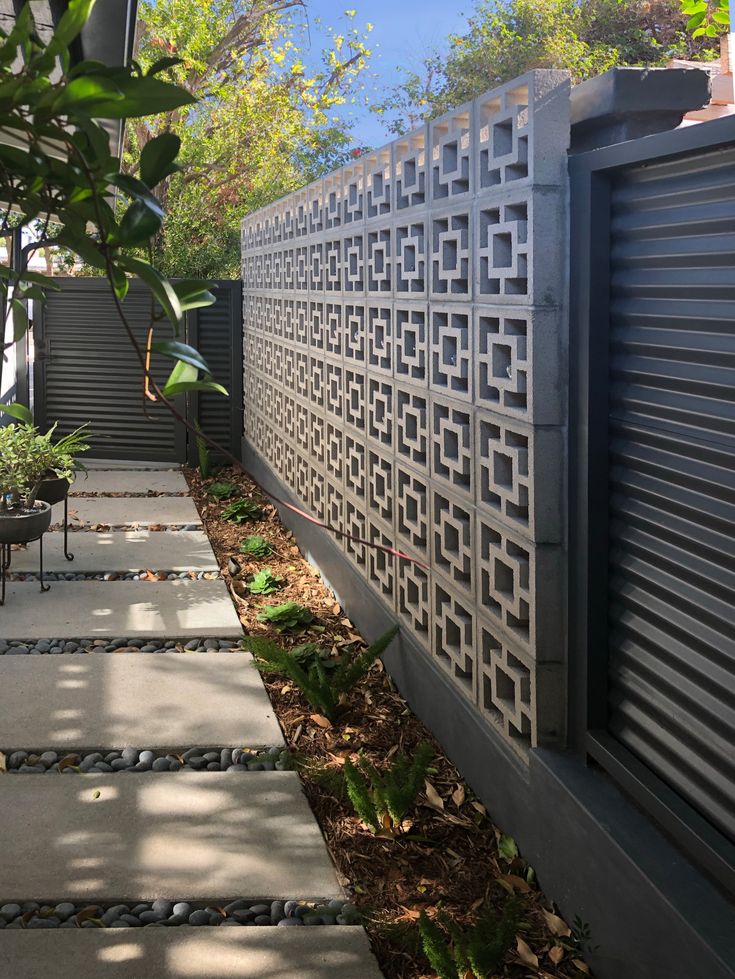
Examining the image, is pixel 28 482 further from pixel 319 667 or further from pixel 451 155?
pixel 451 155

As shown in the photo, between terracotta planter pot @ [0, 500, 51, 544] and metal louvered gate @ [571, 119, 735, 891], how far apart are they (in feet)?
11.5

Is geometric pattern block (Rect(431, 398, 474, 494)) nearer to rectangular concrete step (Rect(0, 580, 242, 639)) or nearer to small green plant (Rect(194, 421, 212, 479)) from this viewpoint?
rectangular concrete step (Rect(0, 580, 242, 639))

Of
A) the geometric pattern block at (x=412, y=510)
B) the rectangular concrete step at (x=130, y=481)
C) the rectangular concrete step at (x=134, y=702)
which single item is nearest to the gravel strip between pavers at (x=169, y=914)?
the rectangular concrete step at (x=134, y=702)

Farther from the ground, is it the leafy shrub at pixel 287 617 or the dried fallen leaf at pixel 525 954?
the leafy shrub at pixel 287 617

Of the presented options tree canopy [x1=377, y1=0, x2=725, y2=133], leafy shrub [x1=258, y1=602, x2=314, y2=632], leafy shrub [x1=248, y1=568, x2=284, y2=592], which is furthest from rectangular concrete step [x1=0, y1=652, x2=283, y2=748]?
tree canopy [x1=377, y1=0, x2=725, y2=133]

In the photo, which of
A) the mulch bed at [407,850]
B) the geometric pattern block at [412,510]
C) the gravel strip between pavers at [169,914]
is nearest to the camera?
the mulch bed at [407,850]

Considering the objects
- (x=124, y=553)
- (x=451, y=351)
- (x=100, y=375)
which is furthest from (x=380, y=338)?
(x=100, y=375)

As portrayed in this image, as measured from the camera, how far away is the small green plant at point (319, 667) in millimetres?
4035

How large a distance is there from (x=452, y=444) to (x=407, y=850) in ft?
4.29

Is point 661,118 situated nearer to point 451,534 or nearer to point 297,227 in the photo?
point 451,534

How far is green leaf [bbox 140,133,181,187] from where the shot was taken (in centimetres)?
81

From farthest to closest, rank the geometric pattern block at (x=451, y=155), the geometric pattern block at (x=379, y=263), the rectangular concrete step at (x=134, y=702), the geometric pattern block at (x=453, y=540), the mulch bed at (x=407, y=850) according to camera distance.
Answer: the geometric pattern block at (x=379, y=263), the rectangular concrete step at (x=134, y=702), the geometric pattern block at (x=453, y=540), the geometric pattern block at (x=451, y=155), the mulch bed at (x=407, y=850)

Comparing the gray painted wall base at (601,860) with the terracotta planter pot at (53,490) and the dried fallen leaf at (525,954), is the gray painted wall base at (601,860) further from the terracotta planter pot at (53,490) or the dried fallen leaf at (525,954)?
the terracotta planter pot at (53,490)

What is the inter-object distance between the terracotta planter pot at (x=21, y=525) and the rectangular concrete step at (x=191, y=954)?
3.08 m
